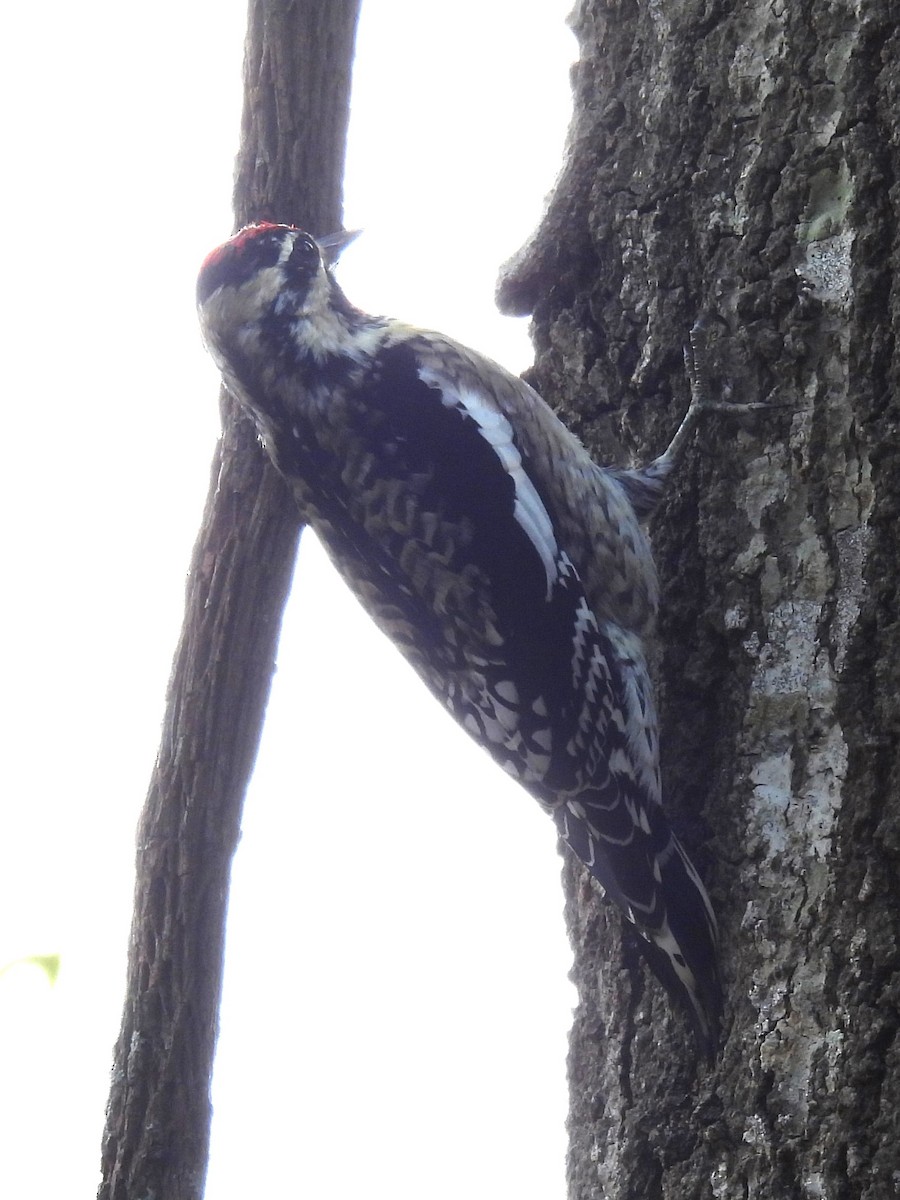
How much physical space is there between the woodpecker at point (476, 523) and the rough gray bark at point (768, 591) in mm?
103

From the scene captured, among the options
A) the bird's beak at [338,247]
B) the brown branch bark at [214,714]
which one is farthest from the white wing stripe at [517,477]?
the brown branch bark at [214,714]

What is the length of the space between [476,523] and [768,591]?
1.96 ft

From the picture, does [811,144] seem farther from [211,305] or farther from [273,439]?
[211,305]

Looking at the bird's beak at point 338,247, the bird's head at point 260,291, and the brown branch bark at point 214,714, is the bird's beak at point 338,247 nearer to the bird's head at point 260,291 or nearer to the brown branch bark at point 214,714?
the bird's head at point 260,291

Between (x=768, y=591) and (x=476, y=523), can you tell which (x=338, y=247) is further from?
(x=768, y=591)

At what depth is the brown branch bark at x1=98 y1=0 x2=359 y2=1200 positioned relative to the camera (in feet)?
5.27

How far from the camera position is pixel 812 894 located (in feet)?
4.75

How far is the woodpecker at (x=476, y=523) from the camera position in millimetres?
1888

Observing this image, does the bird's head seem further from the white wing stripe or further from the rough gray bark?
the rough gray bark

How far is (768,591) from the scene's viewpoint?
1596 millimetres

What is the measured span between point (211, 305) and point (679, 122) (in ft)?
3.13

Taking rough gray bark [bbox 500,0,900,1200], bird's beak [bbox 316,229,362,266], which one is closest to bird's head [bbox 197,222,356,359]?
bird's beak [bbox 316,229,362,266]

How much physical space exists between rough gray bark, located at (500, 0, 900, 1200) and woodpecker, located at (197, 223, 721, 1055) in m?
0.10

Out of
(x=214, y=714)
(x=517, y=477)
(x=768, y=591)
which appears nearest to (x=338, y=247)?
(x=517, y=477)
